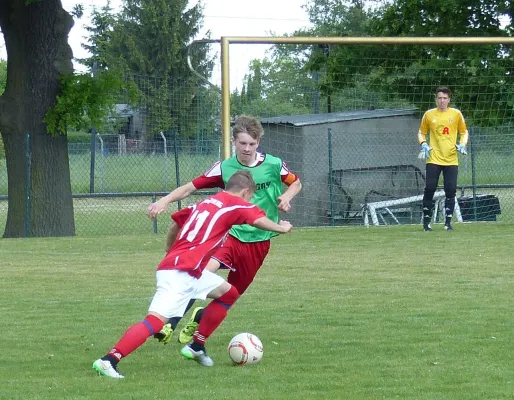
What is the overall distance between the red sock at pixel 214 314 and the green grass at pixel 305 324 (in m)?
0.20

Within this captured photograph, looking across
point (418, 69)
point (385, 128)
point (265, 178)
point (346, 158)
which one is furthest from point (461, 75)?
point (265, 178)

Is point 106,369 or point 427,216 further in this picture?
point 427,216

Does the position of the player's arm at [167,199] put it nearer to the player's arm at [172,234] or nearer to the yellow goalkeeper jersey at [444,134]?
the player's arm at [172,234]

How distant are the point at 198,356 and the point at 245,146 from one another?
1.47 metres

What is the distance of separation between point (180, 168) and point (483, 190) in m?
6.19

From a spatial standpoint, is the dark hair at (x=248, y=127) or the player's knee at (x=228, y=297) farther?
the dark hair at (x=248, y=127)

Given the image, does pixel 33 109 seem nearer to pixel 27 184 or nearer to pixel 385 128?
pixel 27 184

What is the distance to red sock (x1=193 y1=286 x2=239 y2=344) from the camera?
639 cm

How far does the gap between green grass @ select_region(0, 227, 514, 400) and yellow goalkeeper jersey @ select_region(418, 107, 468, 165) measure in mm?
1468

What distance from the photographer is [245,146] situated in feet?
22.6

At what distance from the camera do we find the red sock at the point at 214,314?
21.0 feet

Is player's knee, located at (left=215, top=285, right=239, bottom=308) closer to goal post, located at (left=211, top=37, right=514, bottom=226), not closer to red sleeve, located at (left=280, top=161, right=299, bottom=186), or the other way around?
red sleeve, located at (left=280, top=161, right=299, bottom=186)

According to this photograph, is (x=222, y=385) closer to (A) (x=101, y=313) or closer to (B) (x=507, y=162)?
(A) (x=101, y=313)

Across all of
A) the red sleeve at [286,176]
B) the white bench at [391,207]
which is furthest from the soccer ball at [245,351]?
the white bench at [391,207]
